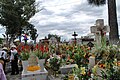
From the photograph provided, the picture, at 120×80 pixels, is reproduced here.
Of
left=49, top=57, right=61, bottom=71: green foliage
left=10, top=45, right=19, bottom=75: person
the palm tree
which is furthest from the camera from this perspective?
the palm tree

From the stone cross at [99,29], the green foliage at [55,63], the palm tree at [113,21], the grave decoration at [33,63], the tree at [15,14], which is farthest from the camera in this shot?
the tree at [15,14]

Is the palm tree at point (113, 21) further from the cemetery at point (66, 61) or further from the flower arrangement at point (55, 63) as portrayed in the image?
the flower arrangement at point (55, 63)

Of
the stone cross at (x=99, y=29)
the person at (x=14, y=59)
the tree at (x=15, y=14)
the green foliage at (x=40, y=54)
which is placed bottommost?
the person at (x=14, y=59)

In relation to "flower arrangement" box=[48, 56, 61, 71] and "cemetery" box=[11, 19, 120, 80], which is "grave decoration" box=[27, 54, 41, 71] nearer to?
"cemetery" box=[11, 19, 120, 80]

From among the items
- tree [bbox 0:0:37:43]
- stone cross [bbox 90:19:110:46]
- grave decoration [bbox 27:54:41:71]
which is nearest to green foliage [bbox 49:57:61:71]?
grave decoration [bbox 27:54:41:71]

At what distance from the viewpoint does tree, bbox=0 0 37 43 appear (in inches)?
1168

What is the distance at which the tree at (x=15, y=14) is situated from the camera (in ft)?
97.3

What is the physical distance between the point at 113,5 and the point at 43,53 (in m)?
8.94

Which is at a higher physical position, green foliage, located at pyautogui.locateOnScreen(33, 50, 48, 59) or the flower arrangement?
green foliage, located at pyautogui.locateOnScreen(33, 50, 48, 59)

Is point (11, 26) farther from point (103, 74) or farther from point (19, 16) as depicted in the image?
point (103, 74)

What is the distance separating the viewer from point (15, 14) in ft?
97.4

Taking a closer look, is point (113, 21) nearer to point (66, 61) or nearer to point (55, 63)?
point (66, 61)

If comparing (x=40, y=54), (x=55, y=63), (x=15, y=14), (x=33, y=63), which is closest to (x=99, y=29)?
(x=55, y=63)

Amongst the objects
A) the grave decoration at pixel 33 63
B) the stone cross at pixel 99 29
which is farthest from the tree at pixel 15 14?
the grave decoration at pixel 33 63
